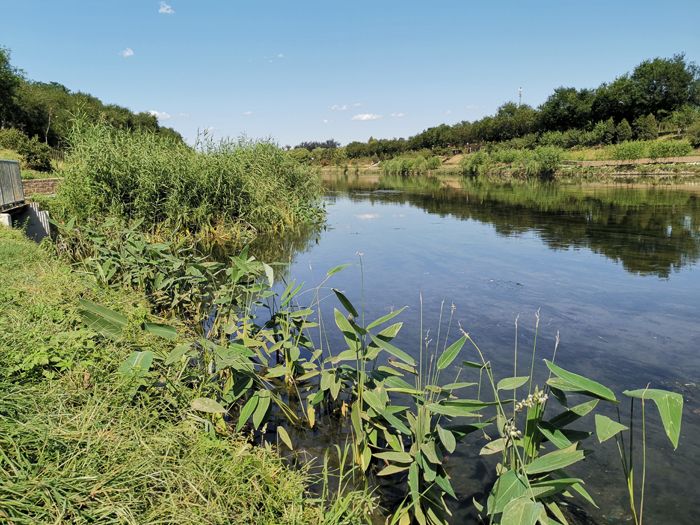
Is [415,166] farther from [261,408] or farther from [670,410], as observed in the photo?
[670,410]

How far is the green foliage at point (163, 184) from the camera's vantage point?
1281cm

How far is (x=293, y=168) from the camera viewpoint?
22.4m

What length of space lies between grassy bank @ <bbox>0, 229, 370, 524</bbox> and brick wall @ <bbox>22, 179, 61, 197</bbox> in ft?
62.1

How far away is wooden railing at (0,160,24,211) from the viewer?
1358cm

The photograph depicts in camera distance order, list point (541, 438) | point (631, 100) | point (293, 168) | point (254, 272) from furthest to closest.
Answer: point (631, 100) < point (293, 168) < point (254, 272) < point (541, 438)

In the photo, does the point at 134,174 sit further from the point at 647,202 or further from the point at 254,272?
the point at 647,202

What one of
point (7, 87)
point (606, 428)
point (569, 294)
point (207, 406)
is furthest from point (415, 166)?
point (606, 428)

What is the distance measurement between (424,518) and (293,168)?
20.3 metres

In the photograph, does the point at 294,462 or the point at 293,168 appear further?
the point at 293,168

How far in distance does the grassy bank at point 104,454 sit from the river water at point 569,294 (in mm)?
1611

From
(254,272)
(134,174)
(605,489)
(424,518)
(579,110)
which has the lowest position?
(605,489)

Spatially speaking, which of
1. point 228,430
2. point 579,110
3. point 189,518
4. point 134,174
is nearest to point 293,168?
point 134,174

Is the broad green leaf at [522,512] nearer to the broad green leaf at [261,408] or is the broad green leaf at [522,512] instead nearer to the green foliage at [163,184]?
the broad green leaf at [261,408]

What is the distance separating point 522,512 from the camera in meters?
2.27
